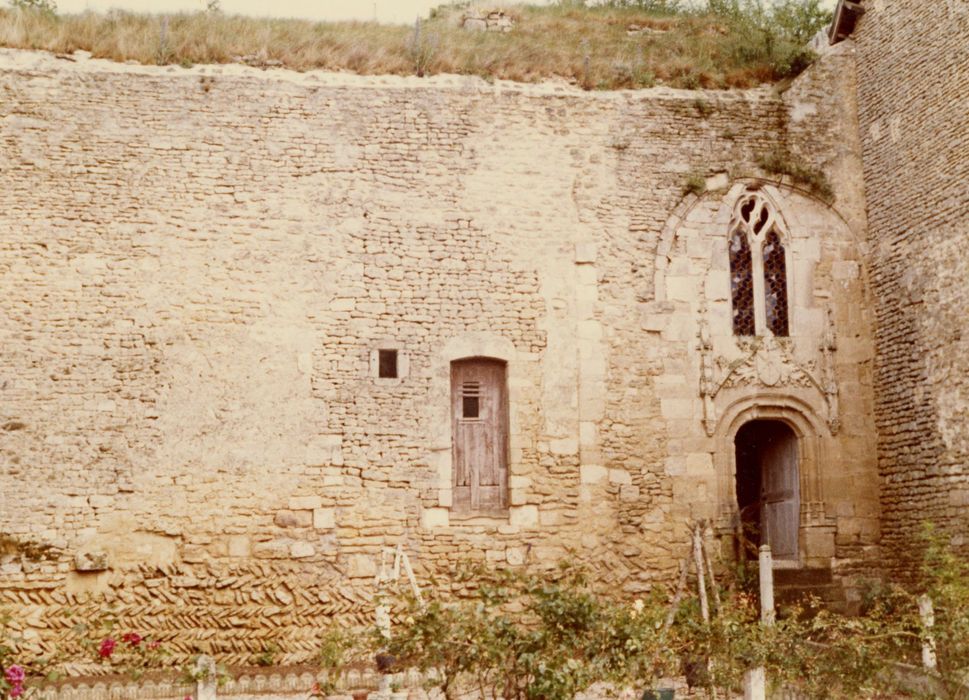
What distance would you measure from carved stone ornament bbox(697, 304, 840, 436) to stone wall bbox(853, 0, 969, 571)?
1.90 feet

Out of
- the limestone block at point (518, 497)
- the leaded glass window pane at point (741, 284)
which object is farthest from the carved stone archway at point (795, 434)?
the limestone block at point (518, 497)

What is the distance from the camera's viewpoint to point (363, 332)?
481 inches

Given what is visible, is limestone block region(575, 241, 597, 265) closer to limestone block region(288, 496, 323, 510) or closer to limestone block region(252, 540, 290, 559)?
limestone block region(288, 496, 323, 510)

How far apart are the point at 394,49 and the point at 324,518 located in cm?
582

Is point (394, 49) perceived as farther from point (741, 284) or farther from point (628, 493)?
point (628, 493)

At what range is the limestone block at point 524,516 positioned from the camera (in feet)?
39.8

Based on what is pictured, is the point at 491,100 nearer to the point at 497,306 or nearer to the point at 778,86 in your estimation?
the point at 497,306

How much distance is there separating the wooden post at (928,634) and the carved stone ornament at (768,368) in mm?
3923

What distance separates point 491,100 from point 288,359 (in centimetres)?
393

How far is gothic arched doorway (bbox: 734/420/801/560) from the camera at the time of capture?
13.0 m

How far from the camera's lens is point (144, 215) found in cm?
1208

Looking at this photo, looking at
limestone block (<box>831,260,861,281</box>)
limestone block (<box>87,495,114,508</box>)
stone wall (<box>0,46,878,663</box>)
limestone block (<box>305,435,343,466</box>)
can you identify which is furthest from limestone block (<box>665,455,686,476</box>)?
limestone block (<box>87,495,114,508</box>)

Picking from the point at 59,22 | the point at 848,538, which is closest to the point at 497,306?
the point at 848,538

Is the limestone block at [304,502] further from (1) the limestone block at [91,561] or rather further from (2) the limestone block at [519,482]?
(2) the limestone block at [519,482]
